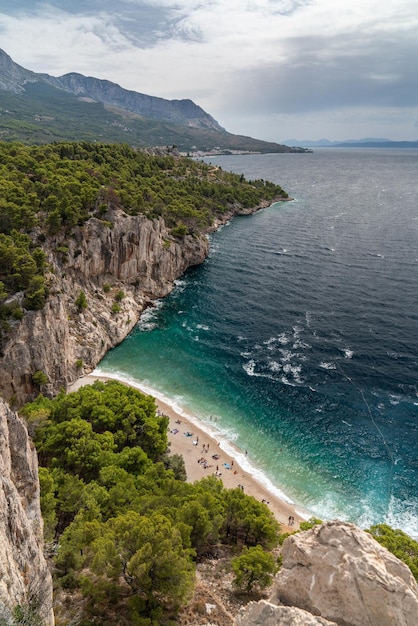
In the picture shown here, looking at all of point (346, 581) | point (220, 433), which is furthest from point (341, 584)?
point (220, 433)

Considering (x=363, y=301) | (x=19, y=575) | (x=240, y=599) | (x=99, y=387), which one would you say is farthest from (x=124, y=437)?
(x=363, y=301)

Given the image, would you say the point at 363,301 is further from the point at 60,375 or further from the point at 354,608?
the point at 354,608

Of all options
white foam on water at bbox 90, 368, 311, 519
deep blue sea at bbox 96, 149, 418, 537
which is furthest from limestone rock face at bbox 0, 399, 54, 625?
deep blue sea at bbox 96, 149, 418, 537

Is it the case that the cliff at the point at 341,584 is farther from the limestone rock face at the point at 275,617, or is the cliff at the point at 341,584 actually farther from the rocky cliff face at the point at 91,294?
the rocky cliff face at the point at 91,294

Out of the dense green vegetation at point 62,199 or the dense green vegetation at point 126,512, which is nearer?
the dense green vegetation at point 126,512

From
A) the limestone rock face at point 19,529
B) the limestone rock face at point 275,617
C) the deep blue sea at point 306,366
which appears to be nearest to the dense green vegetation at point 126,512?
the limestone rock face at point 19,529

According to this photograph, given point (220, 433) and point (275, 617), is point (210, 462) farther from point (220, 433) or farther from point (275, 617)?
point (275, 617)

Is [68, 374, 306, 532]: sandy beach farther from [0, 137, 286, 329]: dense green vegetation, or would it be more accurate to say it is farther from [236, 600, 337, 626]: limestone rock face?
[236, 600, 337, 626]: limestone rock face
